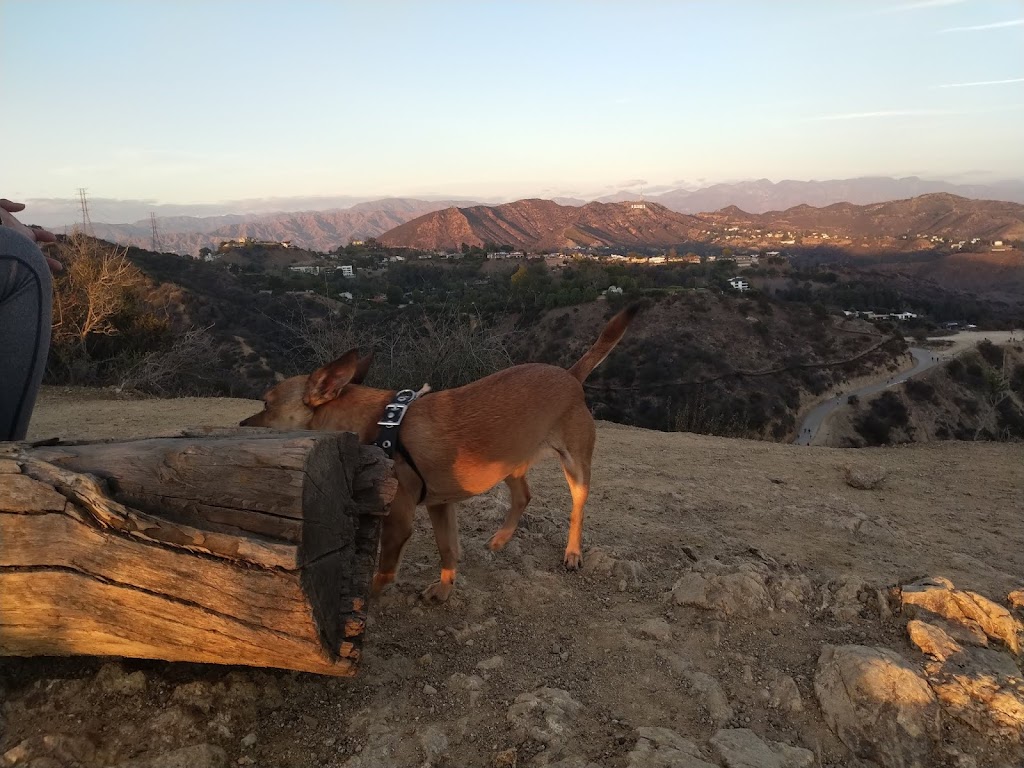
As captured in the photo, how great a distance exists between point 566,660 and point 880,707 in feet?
4.82

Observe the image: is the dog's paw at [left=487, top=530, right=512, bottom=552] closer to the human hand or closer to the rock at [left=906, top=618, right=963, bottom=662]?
the rock at [left=906, top=618, right=963, bottom=662]

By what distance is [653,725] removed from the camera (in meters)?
2.77

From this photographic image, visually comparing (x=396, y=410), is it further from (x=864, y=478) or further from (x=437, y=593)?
(x=864, y=478)

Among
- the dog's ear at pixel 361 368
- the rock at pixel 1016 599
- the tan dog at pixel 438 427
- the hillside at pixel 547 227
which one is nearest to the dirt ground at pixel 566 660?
the rock at pixel 1016 599

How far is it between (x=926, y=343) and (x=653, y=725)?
5422 centimetres

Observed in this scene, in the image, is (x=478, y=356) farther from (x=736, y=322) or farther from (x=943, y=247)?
(x=943, y=247)

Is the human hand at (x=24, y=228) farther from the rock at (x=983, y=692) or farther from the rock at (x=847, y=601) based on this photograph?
the rock at (x=983, y=692)

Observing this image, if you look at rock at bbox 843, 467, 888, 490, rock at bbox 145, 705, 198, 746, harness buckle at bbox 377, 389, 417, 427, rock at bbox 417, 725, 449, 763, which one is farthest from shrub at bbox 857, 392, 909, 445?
rock at bbox 145, 705, 198, 746

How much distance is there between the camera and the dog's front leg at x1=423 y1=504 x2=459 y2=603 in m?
3.82

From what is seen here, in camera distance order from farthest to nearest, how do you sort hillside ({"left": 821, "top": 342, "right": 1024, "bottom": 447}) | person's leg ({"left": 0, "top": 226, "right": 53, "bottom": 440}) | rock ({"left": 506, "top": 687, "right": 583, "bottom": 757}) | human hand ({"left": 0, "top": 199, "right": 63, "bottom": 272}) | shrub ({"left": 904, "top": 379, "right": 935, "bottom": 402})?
shrub ({"left": 904, "top": 379, "right": 935, "bottom": 402}) → hillside ({"left": 821, "top": 342, "right": 1024, "bottom": 447}) → human hand ({"left": 0, "top": 199, "right": 63, "bottom": 272}) → person's leg ({"left": 0, "top": 226, "right": 53, "bottom": 440}) → rock ({"left": 506, "top": 687, "right": 583, "bottom": 757})

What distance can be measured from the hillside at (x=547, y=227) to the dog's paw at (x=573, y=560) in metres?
106

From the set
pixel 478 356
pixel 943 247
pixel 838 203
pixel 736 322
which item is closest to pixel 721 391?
pixel 736 322

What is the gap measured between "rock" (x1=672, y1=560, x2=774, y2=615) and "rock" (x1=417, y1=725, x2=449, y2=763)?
1775 mm

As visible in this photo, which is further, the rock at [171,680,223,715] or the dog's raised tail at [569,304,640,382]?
the dog's raised tail at [569,304,640,382]
